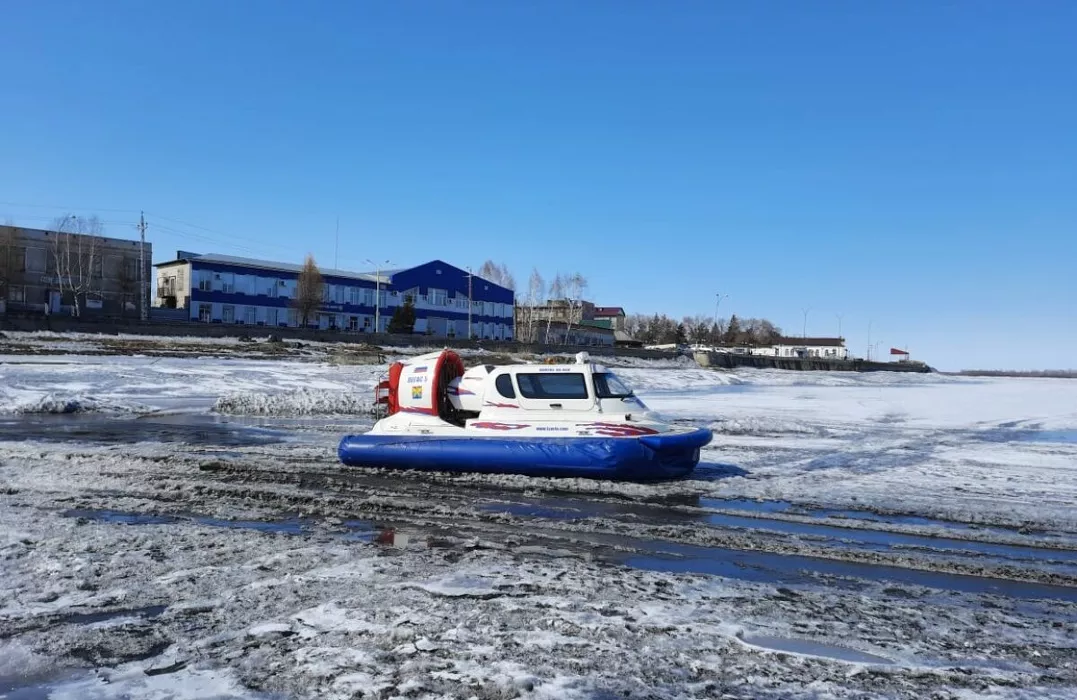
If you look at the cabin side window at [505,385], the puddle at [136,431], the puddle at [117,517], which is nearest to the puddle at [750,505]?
the cabin side window at [505,385]

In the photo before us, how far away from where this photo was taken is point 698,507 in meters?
8.75

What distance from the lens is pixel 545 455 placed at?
10.0m

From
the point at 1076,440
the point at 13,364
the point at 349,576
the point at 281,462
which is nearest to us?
the point at 349,576

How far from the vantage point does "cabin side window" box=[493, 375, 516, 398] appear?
11008 millimetres

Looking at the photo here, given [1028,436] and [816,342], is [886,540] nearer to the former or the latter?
[1028,436]

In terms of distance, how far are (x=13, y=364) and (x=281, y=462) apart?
20.3 metres

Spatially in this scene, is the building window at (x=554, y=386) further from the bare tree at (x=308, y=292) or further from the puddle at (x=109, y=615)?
the bare tree at (x=308, y=292)

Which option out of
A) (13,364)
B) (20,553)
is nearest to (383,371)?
(13,364)

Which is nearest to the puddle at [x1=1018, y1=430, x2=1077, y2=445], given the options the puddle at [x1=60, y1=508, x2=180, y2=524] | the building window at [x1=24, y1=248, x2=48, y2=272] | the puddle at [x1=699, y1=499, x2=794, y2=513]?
the puddle at [x1=699, y1=499, x2=794, y2=513]

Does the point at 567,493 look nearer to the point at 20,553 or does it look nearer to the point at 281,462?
the point at 281,462

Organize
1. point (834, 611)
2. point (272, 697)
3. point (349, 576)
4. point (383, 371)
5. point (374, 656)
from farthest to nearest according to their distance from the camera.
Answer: point (383, 371), point (349, 576), point (834, 611), point (374, 656), point (272, 697)

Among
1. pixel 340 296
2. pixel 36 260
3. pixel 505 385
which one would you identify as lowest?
pixel 505 385

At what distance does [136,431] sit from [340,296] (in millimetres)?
55158

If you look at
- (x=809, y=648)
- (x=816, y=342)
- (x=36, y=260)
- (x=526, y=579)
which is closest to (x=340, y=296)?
(x=36, y=260)
